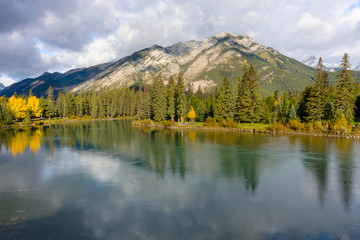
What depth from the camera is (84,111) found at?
148250mm

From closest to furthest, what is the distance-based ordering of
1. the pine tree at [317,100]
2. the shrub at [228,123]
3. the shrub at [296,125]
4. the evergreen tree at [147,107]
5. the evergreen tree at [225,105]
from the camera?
the shrub at [296,125], the pine tree at [317,100], the shrub at [228,123], the evergreen tree at [225,105], the evergreen tree at [147,107]

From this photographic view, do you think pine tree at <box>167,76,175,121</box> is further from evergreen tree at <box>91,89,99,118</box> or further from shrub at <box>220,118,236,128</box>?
evergreen tree at <box>91,89,99,118</box>

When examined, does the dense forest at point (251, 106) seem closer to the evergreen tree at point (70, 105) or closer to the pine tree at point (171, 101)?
the pine tree at point (171, 101)

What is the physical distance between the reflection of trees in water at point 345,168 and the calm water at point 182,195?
0.40 ft

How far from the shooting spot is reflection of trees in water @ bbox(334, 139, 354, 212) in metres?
22.2

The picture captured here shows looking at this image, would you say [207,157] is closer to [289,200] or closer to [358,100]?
[289,200]

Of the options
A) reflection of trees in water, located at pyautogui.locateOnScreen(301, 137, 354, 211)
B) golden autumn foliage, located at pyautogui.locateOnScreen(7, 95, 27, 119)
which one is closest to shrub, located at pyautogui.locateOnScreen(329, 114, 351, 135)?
reflection of trees in water, located at pyautogui.locateOnScreen(301, 137, 354, 211)

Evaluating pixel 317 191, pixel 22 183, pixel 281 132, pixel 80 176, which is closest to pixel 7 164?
pixel 22 183

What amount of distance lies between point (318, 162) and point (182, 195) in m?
22.6

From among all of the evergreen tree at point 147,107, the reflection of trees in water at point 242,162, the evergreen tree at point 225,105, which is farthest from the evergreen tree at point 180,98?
the reflection of trees in water at point 242,162

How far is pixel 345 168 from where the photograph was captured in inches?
1202

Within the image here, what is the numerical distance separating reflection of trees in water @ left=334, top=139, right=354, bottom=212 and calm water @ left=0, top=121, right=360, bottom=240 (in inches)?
4.7

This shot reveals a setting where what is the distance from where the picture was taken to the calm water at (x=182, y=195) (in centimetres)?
1636

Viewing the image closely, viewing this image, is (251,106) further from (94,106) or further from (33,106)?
(33,106)
